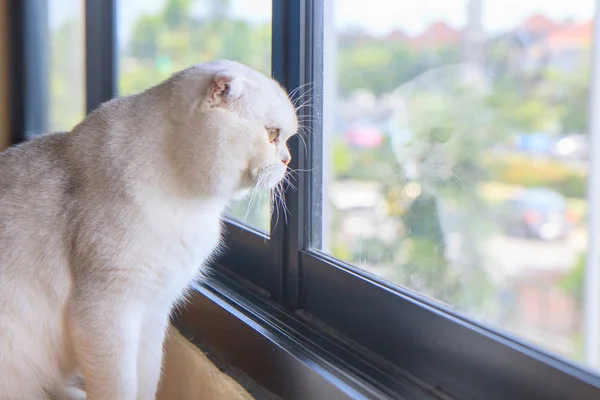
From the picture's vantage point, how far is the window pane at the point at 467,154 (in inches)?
30.3

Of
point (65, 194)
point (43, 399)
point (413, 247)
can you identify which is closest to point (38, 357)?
point (43, 399)

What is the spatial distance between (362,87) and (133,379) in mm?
563

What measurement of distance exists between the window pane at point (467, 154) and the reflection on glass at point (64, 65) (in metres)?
1.56

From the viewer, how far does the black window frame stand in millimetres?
744

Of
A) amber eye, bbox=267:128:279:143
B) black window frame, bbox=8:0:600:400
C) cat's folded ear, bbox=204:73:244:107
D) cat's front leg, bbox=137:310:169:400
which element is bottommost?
cat's front leg, bbox=137:310:169:400

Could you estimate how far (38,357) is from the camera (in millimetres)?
977

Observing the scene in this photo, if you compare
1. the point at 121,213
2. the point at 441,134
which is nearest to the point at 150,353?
the point at 121,213

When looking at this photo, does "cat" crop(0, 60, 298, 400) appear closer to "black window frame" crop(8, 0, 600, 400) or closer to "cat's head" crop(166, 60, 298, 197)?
"cat's head" crop(166, 60, 298, 197)

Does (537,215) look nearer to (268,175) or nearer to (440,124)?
(440,124)

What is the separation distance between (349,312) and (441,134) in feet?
0.96

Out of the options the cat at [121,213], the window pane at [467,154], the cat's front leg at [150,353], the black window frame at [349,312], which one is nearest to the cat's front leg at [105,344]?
the cat at [121,213]

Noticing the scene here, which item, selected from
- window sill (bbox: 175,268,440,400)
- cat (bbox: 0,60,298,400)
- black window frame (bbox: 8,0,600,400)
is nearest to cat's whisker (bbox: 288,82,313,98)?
black window frame (bbox: 8,0,600,400)

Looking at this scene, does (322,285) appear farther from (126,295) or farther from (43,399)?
(43,399)

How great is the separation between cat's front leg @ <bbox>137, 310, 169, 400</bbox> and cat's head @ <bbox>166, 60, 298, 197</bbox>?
267 millimetres
